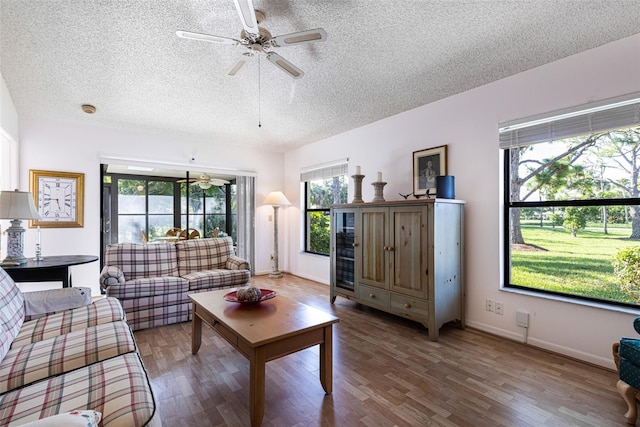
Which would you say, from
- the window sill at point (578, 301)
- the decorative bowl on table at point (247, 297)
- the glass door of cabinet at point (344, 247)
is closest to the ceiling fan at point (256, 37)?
the decorative bowl on table at point (247, 297)

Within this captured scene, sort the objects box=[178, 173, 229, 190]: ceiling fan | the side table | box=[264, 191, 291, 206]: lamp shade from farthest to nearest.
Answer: box=[264, 191, 291, 206]: lamp shade, box=[178, 173, 229, 190]: ceiling fan, the side table

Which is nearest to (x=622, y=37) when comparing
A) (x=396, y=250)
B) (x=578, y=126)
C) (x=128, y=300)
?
(x=578, y=126)

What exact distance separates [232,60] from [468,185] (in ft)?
8.47

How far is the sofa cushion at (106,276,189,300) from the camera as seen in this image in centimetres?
291

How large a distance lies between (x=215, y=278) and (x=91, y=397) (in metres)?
2.36

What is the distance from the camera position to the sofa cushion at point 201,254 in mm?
3674

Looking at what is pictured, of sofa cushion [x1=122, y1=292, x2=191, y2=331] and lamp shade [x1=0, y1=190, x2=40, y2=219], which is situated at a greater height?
lamp shade [x1=0, y1=190, x2=40, y2=219]

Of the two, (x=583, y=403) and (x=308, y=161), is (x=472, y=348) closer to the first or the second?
(x=583, y=403)

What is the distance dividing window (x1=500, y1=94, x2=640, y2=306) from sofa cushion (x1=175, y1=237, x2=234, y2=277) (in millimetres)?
3263

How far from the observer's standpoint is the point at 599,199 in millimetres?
2420

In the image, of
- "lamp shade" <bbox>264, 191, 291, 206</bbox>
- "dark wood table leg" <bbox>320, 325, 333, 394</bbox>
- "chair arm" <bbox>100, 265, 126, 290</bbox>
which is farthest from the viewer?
"lamp shade" <bbox>264, 191, 291, 206</bbox>

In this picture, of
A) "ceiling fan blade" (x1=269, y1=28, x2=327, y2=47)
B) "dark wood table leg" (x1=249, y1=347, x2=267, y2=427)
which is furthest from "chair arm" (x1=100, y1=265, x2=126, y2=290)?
"ceiling fan blade" (x1=269, y1=28, x2=327, y2=47)

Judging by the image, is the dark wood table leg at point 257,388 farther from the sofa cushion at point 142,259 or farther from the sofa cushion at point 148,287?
the sofa cushion at point 142,259

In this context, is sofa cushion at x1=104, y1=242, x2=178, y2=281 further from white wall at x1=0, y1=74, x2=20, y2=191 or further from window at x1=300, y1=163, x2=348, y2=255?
window at x1=300, y1=163, x2=348, y2=255
